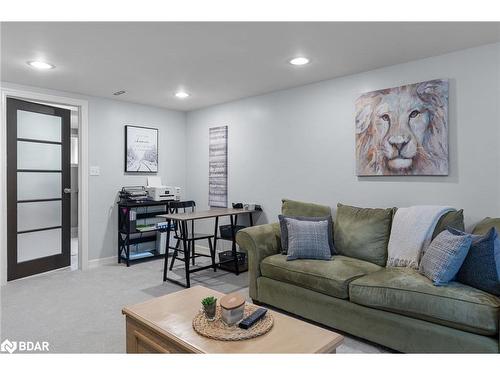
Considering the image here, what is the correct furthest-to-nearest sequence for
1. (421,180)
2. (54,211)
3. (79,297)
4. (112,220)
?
(112,220), (54,211), (79,297), (421,180)

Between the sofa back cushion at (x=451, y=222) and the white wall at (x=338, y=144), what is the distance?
0.81 ft

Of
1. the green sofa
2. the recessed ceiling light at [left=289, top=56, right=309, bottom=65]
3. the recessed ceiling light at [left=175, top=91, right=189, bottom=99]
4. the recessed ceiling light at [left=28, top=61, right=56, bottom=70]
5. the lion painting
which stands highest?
the recessed ceiling light at [left=175, top=91, right=189, bottom=99]

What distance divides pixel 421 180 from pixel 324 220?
918 millimetres

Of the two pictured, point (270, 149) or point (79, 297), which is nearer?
point (79, 297)

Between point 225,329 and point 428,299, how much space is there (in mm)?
1253

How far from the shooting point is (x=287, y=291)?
2.78 meters

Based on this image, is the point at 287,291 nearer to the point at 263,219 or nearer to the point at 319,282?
the point at 319,282

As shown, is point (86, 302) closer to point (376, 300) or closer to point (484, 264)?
point (376, 300)

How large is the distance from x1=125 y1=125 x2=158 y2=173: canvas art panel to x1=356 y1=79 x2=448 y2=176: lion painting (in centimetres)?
294

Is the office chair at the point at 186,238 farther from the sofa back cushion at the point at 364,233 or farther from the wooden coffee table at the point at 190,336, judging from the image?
the wooden coffee table at the point at 190,336

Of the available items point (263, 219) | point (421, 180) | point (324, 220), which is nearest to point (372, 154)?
point (421, 180)

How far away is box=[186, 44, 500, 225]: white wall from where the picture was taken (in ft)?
8.73

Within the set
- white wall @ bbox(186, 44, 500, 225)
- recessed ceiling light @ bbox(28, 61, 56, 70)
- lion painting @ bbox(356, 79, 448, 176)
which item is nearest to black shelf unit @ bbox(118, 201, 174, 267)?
white wall @ bbox(186, 44, 500, 225)

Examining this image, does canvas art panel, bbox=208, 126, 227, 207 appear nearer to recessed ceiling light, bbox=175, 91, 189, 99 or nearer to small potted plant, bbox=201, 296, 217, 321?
recessed ceiling light, bbox=175, 91, 189, 99
